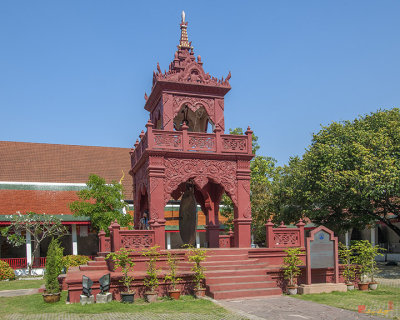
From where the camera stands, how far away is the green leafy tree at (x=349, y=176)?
57.1 feet

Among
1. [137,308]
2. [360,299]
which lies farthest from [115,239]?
[360,299]

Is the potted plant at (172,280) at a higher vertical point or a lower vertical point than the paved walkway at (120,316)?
higher

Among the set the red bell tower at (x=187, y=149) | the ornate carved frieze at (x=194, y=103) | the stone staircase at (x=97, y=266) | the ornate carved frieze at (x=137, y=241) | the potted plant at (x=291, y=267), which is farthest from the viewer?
the ornate carved frieze at (x=194, y=103)

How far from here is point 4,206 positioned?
82.8 feet

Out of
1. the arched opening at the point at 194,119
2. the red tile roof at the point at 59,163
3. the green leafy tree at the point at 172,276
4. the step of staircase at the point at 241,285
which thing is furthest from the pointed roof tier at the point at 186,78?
the red tile roof at the point at 59,163

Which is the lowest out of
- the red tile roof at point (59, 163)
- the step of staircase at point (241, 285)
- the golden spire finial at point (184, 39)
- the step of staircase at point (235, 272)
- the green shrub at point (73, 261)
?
A: the green shrub at point (73, 261)

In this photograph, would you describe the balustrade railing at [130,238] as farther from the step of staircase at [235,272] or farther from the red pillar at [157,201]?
the step of staircase at [235,272]

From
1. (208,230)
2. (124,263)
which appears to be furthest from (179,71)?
(124,263)

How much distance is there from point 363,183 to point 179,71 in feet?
27.7

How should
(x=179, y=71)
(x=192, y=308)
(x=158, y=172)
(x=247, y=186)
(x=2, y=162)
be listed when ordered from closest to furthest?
(x=192, y=308) < (x=158, y=172) < (x=247, y=186) < (x=179, y=71) < (x=2, y=162)

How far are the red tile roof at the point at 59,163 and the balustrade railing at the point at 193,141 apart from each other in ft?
57.8

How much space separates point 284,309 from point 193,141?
6.22 metres

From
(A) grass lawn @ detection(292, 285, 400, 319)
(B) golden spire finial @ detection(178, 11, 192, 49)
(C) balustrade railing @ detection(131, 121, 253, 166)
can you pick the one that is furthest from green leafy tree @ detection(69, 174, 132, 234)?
(A) grass lawn @ detection(292, 285, 400, 319)

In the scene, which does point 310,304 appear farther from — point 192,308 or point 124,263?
point 124,263
